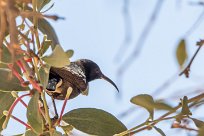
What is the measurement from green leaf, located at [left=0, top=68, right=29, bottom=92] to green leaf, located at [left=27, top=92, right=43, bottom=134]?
104 mm

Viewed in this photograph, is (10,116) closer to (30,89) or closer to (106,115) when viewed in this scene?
(30,89)

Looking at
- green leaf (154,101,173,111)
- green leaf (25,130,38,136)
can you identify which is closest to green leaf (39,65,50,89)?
green leaf (25,130,38,136)

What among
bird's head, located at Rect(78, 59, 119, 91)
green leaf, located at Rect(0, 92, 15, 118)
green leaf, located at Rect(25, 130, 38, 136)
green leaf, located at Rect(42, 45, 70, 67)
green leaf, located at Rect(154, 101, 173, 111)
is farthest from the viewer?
bird's head, located at Rect(78, 59, 119, 91)

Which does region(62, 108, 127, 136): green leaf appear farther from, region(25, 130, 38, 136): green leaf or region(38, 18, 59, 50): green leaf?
region(38, 18, 59, 50): green leaf

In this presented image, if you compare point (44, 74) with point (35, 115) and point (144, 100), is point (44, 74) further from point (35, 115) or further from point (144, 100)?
point (144, 100)

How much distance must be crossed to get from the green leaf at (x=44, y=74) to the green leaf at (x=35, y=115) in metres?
0.03

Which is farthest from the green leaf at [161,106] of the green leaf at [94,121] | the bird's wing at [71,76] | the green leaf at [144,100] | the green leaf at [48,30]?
the green leaf at [48,30]

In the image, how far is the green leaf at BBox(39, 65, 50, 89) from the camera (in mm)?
1183

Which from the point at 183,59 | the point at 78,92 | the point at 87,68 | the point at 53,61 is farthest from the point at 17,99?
the point at 87,68

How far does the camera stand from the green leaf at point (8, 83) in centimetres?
127

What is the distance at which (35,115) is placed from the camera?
1.20 m

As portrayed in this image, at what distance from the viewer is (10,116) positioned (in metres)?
1.26

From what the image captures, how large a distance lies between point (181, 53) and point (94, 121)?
337 mm

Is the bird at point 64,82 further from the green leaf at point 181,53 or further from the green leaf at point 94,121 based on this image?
the green leaf at point 181,53
